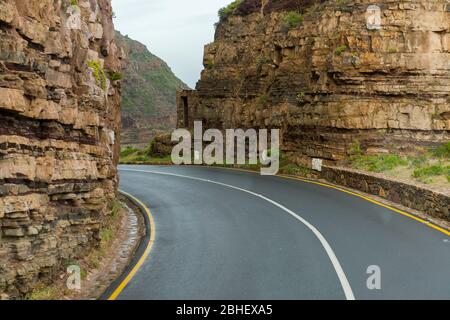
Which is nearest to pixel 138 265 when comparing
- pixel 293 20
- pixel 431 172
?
pixel 431 172

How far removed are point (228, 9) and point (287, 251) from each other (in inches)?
1458

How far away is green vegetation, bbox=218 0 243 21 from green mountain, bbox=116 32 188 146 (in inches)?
1543

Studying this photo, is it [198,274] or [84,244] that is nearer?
[198,274]

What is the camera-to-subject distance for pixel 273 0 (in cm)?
3956

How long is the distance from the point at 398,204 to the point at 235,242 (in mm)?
7743

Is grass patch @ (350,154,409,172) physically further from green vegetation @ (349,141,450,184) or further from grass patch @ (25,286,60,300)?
grass patch @ (25,286,60,300)

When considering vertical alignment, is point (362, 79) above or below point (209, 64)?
below

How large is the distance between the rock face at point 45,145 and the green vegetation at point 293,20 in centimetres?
2274

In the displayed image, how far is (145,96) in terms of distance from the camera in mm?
104125

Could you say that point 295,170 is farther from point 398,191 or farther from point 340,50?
point 398,191

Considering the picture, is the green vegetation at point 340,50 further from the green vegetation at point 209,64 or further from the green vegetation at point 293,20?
the green vegetation at point 209,64

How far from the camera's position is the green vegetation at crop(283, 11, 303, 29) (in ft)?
111
